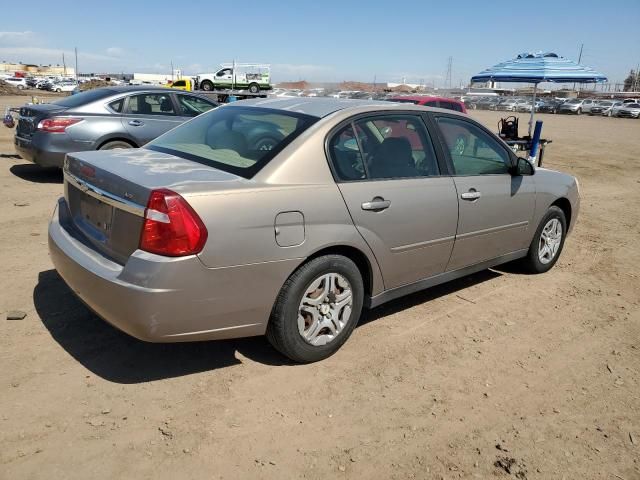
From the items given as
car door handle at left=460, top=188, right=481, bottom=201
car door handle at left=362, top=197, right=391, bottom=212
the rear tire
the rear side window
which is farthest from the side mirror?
the rear tire

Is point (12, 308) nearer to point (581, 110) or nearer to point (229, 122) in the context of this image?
point (229, 122)

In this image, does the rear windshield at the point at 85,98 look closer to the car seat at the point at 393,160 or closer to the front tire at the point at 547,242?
the car seat at the point at 393,160

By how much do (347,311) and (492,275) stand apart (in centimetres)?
240

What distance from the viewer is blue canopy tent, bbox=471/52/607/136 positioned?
1280 centimetres

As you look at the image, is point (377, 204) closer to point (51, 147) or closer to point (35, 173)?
point (51, 147)

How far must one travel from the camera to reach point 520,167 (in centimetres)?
468

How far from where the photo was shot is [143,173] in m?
3.11

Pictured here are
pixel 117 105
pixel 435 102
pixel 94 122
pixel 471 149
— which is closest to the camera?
pixel 471 149

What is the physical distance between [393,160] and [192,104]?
21.3ft

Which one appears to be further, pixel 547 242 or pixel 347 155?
pixel 547 242

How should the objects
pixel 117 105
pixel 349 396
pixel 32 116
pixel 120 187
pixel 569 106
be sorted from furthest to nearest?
pixel 569 106
pixel 117 105
pixel 32 116
pixel 349 396
pixel 120 187

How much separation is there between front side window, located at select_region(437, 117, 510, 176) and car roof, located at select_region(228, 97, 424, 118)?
0.47 metres

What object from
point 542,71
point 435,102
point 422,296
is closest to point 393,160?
point 422,296

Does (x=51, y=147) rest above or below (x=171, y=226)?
below
